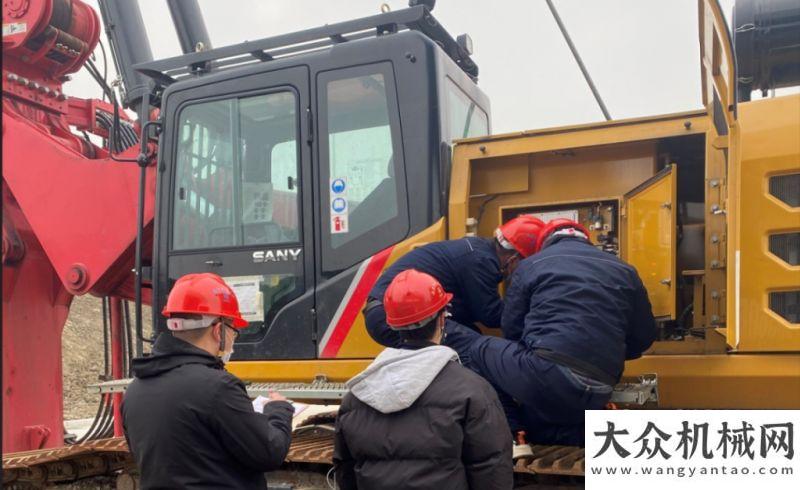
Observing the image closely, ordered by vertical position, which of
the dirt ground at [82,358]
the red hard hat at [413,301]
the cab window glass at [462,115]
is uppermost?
the cab window glass at [462,115]

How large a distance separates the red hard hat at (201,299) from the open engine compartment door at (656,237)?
1.96 meters

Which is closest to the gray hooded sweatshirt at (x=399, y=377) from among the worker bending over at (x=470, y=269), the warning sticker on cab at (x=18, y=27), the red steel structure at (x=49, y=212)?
the worker bending over at (x=470, y=269)

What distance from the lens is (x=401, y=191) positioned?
4.16 m

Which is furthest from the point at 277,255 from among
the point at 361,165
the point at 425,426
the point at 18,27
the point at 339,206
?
the point at 18,27

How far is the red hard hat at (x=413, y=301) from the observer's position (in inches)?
108

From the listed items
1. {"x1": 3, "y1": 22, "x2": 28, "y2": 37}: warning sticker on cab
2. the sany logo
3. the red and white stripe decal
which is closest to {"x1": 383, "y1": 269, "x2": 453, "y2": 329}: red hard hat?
the red and white stripe decal

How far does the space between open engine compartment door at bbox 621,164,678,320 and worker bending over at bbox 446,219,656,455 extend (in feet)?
1.06

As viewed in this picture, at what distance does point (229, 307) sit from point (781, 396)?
240cm

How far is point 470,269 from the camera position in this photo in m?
3.77

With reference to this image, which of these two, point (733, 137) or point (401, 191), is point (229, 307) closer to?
point (401, 191)

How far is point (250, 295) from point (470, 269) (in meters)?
1.32

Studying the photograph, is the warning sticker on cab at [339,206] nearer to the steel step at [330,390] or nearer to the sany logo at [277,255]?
the sany logo at [277,255]

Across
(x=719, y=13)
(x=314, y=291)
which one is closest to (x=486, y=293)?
(x=314, y=291)

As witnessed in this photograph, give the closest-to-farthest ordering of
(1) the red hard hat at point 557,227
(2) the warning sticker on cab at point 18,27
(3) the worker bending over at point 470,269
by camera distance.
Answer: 1. (1) the red hard hat at point 557,227
2. (3) the worker bending over at point 470,269
3. (2) the warning sticker on cab at point 18,27
